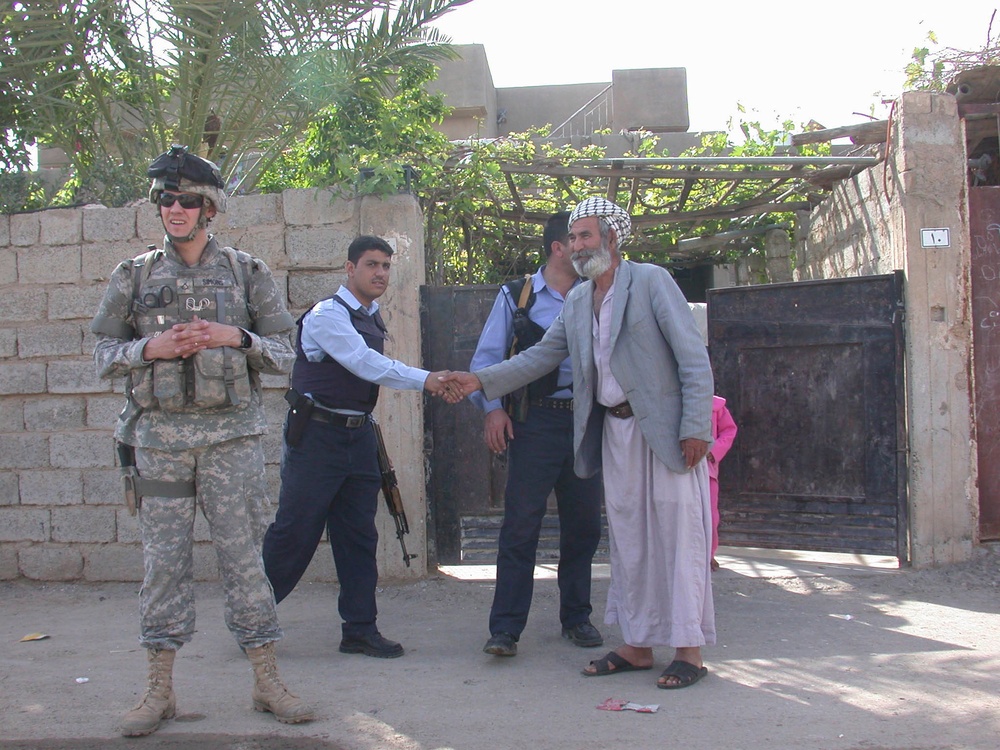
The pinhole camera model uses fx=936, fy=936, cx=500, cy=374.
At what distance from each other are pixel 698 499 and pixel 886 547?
2480 millimetres

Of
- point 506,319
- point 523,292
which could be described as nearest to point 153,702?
point 506,319

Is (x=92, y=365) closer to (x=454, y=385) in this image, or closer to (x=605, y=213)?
(x=454, y=385)

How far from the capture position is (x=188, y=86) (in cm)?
737

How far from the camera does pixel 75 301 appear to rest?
18.7 ft

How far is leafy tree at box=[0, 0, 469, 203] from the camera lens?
22.1 feet

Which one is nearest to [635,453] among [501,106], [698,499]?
[698,499]

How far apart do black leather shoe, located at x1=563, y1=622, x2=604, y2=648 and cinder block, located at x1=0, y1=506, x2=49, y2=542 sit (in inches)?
136

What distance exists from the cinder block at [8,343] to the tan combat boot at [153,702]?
3.23m

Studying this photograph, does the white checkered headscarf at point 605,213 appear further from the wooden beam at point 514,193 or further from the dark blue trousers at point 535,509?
the wooden beam at point 514,193

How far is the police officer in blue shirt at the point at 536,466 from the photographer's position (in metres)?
4.08

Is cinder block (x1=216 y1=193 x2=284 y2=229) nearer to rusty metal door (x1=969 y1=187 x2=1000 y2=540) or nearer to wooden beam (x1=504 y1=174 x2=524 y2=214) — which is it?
wooden beam (x1=504 y1=174 x2=524 y2=214)

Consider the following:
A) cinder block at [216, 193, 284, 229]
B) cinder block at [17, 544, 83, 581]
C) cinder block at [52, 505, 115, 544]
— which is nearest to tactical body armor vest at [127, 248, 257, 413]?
cinder block at [216, 193, 284, 229]

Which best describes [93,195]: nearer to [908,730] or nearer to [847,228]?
[847,228]

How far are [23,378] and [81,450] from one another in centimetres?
57
